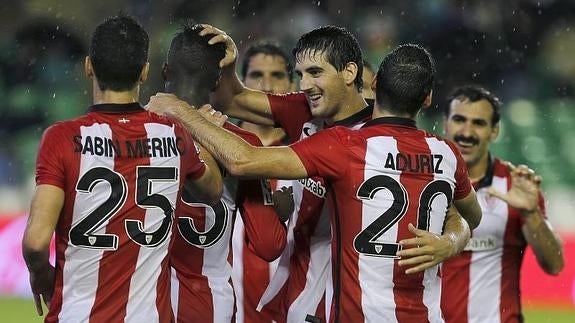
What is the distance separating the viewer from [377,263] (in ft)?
15.6

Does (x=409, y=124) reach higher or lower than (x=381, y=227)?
higher

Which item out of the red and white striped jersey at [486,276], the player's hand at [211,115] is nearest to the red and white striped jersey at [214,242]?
the player's hand at [211,115]

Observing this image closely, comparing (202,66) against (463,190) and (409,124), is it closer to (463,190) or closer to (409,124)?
(409,124)

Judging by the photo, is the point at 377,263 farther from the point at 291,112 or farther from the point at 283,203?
the point at 291,112

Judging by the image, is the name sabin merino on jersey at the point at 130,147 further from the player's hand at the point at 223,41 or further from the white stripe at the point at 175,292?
the white stripe at the point at 175,292

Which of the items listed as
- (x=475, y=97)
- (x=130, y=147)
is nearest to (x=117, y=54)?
(x=130, y=147)

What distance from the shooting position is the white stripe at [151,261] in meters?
4.40

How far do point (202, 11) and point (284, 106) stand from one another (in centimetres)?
849

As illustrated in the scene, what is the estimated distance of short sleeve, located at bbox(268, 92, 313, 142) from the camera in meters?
5.82

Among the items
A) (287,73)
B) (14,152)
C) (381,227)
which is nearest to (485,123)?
(287,73)

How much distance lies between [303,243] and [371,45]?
8491mm

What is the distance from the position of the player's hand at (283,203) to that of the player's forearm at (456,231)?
74 centimetres

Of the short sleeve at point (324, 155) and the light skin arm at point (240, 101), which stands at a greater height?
the light skin arm at point (240, 101)

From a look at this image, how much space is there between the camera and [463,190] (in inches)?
199
